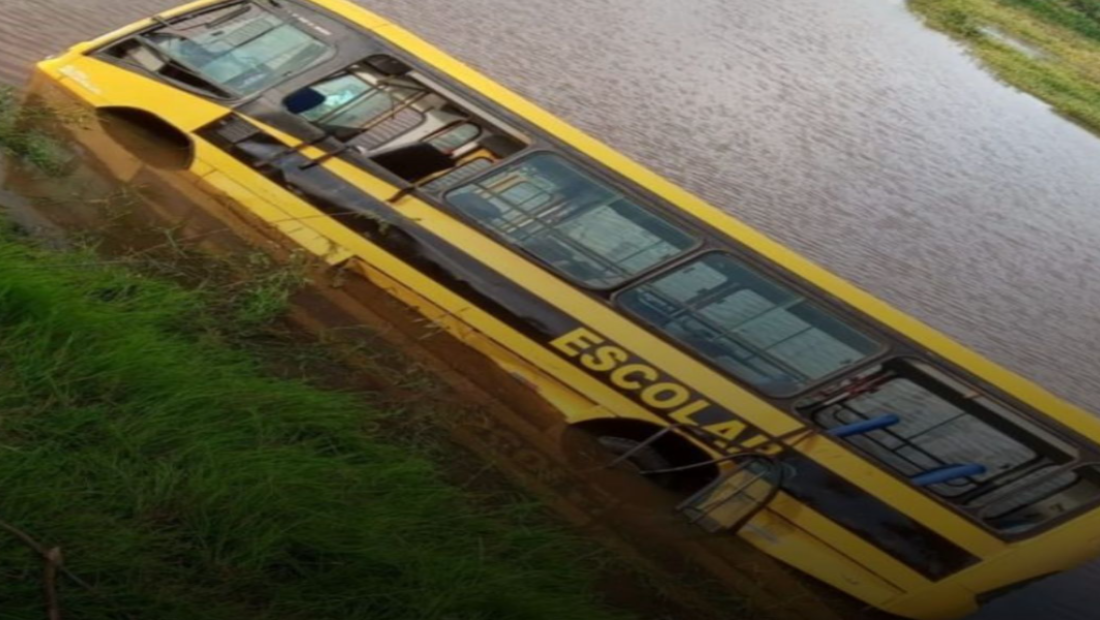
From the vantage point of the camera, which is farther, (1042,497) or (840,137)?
(840,137)

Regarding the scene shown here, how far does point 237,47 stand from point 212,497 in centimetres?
357

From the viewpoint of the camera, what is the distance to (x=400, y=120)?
23.8 feet

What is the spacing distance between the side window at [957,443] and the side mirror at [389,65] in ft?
8.63

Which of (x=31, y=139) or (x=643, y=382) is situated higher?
(x=643, y=382)

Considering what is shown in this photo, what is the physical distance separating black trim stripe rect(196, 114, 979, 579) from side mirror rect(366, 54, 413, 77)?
29.5 inches

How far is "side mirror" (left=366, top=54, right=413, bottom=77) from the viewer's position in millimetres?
7195

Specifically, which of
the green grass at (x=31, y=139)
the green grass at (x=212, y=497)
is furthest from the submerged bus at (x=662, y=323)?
the green grass at (x=212, y=497)

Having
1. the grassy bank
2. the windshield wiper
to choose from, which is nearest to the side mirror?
the windshield wiper

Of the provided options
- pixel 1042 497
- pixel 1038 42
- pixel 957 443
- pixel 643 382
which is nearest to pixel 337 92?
pixel 643 382

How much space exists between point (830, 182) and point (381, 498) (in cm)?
670

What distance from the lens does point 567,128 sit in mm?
6832

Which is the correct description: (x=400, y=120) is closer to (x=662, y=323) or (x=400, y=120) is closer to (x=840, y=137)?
(x=662, y=323)

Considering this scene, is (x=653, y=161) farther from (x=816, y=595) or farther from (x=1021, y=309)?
(x=816, y=595)

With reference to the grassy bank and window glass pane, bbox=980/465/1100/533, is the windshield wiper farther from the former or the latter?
the grassy bank
